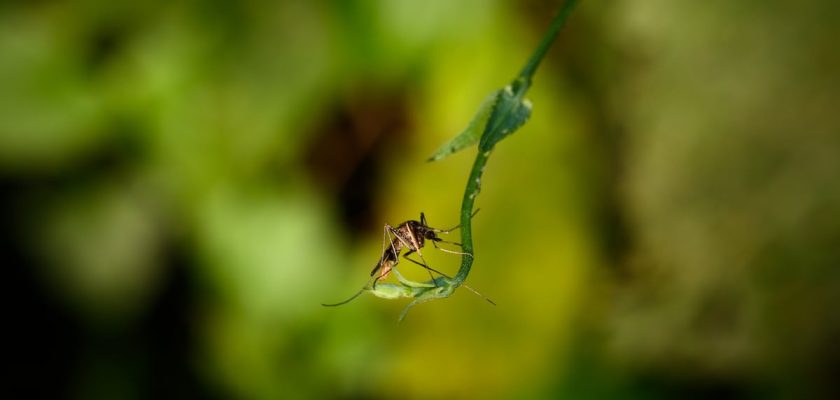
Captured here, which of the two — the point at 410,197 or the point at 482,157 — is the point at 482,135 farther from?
the point at 410,197

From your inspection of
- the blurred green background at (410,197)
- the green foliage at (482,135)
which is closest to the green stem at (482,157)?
the green foliage at (482,135)

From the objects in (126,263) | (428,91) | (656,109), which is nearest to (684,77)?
(656,109)

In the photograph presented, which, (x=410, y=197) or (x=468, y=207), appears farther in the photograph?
(x=410, y=197)

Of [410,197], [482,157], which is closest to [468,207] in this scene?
[482,157]

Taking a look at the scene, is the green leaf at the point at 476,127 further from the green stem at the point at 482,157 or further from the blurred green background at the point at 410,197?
the blurred green background at the point at 410,197

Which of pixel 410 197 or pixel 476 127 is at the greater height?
pixel 410 197
